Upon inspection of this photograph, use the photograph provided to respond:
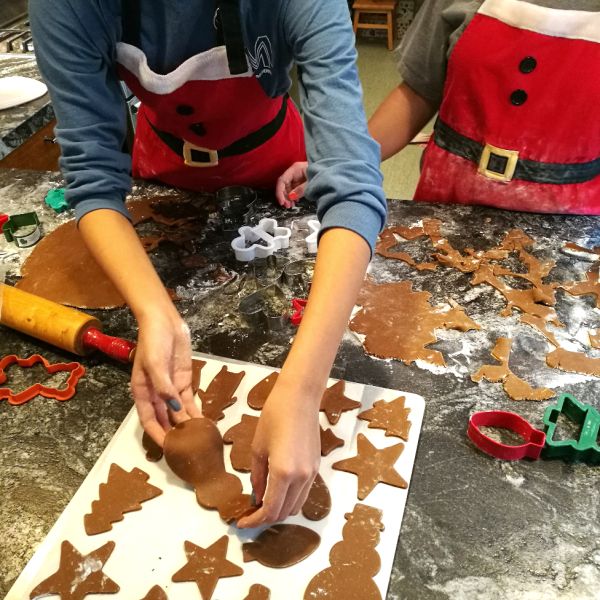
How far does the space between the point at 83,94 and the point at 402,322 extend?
0.65 metres

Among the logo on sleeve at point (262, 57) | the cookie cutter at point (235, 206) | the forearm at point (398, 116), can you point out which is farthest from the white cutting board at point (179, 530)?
the forearm at point (398, 116)

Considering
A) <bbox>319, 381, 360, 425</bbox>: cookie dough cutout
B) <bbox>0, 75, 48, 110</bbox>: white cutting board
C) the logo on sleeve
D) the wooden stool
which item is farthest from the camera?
the wooden stool

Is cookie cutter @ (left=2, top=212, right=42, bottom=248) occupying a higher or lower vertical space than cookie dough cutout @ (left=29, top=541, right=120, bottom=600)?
higher

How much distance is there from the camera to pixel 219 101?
42.7 inches

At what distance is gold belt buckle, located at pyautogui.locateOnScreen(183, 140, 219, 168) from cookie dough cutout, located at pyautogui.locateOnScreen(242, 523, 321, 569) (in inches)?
32.9

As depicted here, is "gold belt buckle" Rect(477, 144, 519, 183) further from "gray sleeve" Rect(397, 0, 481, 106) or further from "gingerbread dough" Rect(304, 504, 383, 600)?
"gingerbread dough" Rect(304, 504, 383, 600)

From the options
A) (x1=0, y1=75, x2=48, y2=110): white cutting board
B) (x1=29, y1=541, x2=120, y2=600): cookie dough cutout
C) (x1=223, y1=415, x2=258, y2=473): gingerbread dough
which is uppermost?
(x1=0, y1=75, x2=48, y2=110): white cutting board

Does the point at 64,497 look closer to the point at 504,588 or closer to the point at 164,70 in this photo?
the point at 504,588

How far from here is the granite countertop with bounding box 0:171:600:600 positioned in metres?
0.67

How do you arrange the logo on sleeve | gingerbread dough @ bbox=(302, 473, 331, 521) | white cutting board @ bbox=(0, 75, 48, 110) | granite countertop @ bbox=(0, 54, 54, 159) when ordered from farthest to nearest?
white cutting board @ bbox=(0, 75, 48, 110), granite countertop @ bbox=(0, 54, 54, 159), the logo on sleeve, gingerbread dough @ bbox=(302, 473, 331, 521)

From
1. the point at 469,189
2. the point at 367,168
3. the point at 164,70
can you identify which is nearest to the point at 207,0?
the point at 164,70

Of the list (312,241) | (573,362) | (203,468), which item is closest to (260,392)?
(203,468)

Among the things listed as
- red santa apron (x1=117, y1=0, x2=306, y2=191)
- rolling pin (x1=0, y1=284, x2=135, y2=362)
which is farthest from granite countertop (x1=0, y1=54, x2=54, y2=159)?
rolling pin (x1=0, y1=284, x2=135, y2=362)

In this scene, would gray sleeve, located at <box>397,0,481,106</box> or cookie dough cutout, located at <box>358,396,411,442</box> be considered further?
gray sleeve, located at <box>397,0,481,106</box>
